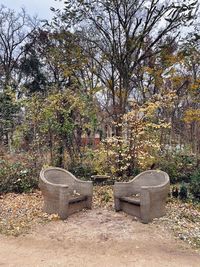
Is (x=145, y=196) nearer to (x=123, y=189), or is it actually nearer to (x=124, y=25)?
(x=123, y=189)

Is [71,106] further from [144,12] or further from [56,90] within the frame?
[144,12]

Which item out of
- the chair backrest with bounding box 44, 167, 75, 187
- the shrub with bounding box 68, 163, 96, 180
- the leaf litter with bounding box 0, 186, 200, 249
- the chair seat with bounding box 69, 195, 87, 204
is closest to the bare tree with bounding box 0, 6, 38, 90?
the shrub with bounding box 68, 163, 96, 180

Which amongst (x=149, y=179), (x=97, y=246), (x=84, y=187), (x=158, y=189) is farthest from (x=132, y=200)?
(x=97, y=246)

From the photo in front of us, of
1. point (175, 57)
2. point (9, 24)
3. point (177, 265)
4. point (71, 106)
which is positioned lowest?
point (177, 265)

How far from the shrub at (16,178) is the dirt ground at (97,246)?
2.22 meters

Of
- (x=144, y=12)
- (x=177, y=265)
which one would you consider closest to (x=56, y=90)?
Answer: (x=144, y=12)

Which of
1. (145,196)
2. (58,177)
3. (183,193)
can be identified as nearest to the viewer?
(145,196)

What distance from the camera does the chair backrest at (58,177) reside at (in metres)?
5.72

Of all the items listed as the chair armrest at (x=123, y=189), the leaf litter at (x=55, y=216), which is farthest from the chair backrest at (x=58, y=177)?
the chair armrest at (x=123, y=189)

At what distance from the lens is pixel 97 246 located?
407 centimetres

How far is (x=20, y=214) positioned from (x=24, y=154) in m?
2.48

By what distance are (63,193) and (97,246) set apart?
1.20 metres

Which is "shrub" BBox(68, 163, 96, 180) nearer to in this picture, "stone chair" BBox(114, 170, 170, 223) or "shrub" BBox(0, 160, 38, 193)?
"shrub" BBox(0, 160, 38, 193)

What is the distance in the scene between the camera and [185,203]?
5801 millimetres
